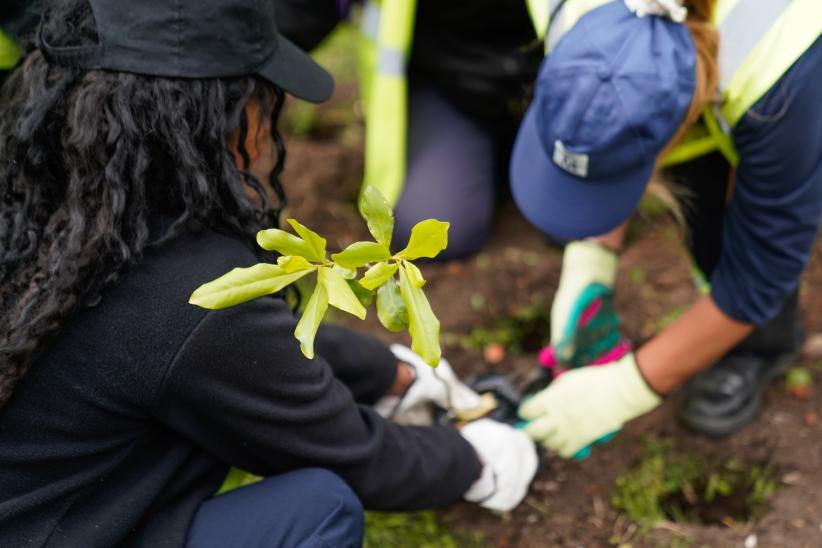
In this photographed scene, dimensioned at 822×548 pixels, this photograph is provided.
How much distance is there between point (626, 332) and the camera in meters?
2.07

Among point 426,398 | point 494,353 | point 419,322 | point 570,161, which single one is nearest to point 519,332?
point 494,353

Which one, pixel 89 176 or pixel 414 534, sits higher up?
pixel 89 176

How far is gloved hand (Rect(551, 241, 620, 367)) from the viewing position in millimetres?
1831

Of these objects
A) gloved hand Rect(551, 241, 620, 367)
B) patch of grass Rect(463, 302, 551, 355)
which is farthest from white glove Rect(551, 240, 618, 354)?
patch of grass Rect(463, 302, 551, 355)

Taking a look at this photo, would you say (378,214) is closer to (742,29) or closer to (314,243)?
(314,243)

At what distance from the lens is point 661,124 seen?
1307 mm

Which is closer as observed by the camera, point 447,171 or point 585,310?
point 585,310

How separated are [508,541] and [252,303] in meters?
0.76

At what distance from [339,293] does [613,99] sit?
0.63 metres

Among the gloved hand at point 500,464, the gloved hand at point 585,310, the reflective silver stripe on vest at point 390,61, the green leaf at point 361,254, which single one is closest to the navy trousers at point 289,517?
the gloved hand at point 500,464

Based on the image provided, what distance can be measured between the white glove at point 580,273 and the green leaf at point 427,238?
106cm

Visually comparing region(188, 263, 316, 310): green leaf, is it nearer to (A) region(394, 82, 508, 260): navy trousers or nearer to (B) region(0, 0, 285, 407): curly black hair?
(B) region(0, 0, 285, 407): curly black hair

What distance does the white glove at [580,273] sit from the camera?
1.88 metres

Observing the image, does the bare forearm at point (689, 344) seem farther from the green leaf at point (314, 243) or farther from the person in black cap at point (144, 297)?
the green leaf at point (314, 243)
